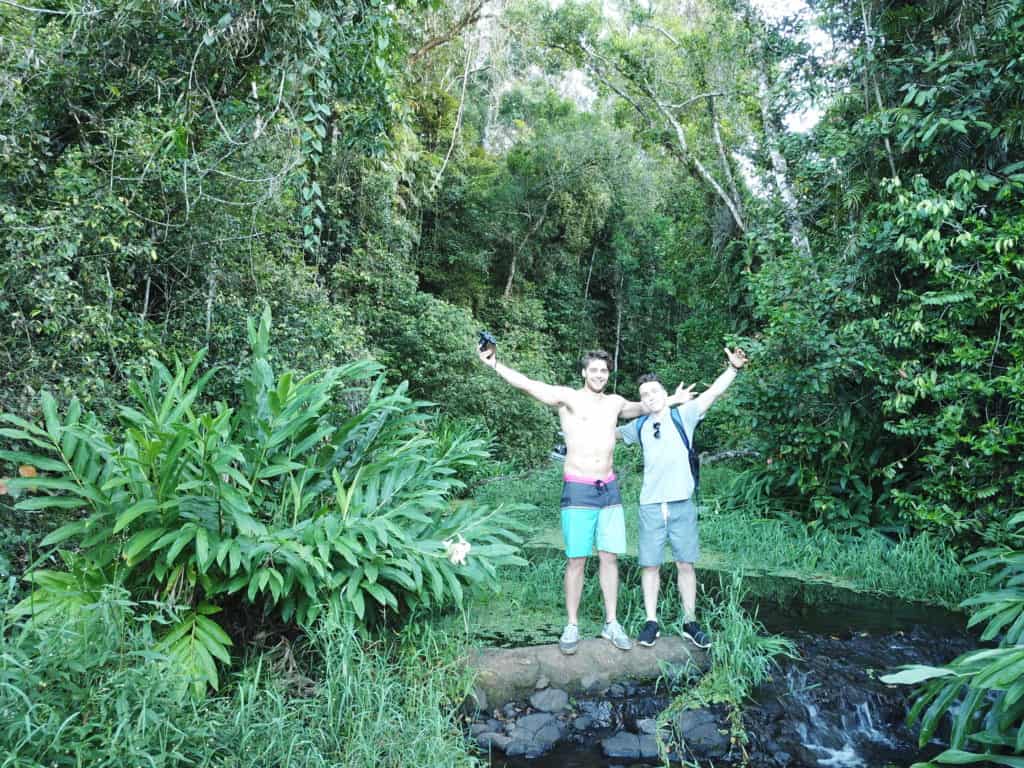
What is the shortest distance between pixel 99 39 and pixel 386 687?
4.66 meters

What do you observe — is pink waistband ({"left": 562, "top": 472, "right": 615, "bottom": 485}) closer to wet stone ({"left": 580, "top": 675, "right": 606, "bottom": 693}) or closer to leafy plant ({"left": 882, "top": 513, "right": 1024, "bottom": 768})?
wet stone ({"left": 580, "top": 675, "right": 606, "bottom": 693})

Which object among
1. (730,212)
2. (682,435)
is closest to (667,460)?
(682,435)

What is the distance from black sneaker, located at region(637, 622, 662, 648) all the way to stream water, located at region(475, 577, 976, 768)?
9.0 inches

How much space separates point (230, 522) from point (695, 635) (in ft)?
8.30

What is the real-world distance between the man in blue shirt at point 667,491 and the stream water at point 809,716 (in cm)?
44

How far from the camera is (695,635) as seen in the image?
12.8ft

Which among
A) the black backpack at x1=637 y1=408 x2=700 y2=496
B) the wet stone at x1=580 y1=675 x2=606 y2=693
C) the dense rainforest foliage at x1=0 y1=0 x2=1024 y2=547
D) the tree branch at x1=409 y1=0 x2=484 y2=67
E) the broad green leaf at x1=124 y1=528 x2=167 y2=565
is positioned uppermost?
the tree branch at x1=409 y1=0 x2=484 y2=67

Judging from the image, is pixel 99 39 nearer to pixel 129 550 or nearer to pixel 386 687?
pixel 129 550

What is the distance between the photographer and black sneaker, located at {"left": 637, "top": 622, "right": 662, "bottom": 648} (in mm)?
3812

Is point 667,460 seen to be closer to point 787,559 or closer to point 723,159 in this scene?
point 787,559

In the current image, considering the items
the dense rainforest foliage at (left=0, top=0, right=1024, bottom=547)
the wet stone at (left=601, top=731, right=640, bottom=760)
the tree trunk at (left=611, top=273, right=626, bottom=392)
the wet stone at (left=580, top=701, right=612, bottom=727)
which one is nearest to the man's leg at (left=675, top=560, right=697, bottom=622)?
the wet stone at (left=580, top=701, right=612, bottom=727)

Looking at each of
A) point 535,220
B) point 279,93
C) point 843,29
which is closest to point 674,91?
point 843,29

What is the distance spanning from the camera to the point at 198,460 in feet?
10.1

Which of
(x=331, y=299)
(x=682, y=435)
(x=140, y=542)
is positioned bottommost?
(x=140, y=542)
